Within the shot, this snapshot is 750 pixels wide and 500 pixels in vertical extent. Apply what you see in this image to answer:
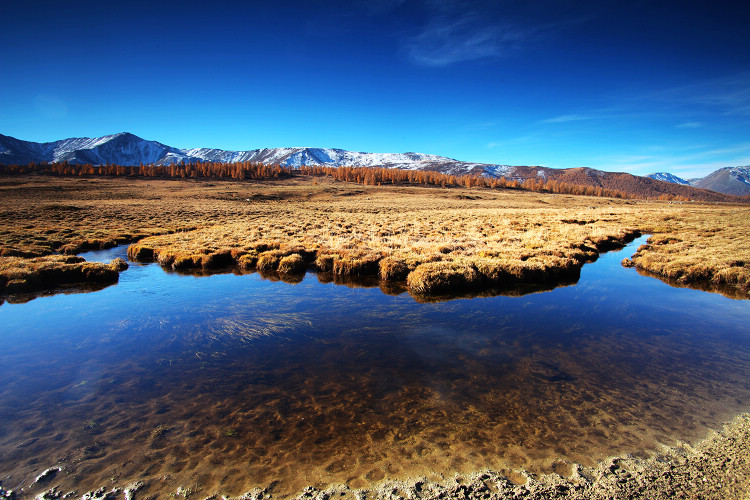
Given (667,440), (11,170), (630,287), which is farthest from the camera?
(11,170)

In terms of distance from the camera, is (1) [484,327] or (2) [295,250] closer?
(1) [484,327]

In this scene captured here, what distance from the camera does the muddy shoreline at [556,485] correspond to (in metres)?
4.25

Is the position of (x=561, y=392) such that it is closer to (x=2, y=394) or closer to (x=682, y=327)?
(x=682, y=327)

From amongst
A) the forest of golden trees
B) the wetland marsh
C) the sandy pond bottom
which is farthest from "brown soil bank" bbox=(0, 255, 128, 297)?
A: the forest of golden trees

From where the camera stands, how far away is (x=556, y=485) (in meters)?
4.39

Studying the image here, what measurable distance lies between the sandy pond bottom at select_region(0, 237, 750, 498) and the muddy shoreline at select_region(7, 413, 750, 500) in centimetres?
12

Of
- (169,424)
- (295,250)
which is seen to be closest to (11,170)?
(295,250)

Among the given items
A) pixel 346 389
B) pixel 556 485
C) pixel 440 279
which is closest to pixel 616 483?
pixel 556 485

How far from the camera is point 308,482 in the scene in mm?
4598

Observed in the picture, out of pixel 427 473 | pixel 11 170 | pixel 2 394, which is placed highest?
pixel 11 170

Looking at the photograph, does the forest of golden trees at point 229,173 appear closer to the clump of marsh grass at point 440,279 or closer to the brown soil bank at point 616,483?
the clump of marsh grass at point 440,279

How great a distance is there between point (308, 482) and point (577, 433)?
442 cm

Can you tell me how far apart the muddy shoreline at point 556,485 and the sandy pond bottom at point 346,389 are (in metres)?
0.12

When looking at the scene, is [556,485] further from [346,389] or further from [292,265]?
[292,265]
